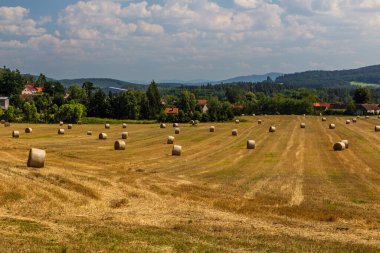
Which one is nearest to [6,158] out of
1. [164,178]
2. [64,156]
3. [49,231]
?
[64,156]

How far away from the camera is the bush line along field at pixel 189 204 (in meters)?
15.8

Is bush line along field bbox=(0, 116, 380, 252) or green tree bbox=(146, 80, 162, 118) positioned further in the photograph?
green tree bbox=(146, 80, 162, 118)

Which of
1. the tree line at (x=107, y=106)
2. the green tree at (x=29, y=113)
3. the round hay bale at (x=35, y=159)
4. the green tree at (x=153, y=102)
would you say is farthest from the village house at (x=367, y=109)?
the round hay bale at (x=35, y=159)

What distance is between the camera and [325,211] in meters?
20.9

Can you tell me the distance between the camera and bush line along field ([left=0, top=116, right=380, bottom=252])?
1577cm

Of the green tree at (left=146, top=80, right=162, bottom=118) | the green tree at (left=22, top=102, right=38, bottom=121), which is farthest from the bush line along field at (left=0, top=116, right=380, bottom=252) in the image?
the green tree at (left=146, top=80, right=162, bottom=118)

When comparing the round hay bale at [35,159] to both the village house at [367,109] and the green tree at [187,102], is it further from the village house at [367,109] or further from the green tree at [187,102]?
the village house at [367,109]

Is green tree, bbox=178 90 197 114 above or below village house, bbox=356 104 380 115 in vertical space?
above

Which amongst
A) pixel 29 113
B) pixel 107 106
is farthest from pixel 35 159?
pixel 107 106

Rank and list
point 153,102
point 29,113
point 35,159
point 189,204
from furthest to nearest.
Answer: point 153,102 < point 29,113 < point 35,159 < point 189,204

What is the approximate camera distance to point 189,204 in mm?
22328

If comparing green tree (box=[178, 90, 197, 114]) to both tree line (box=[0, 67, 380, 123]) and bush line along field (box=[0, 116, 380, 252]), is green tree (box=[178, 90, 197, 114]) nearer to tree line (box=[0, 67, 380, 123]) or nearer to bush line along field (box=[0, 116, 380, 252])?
tree line (box=[0, 67, 380, 123])

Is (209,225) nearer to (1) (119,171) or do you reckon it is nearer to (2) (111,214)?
(2) (111,214)

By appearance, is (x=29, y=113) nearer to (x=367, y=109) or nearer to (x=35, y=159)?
(x=35, y=159)
